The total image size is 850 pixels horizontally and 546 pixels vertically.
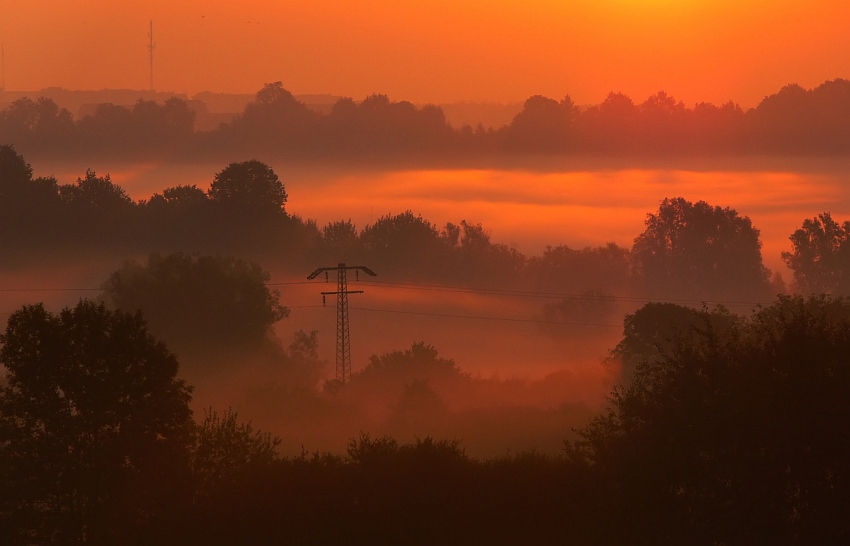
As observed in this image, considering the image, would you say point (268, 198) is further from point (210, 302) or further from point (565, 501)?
point (565, 501)

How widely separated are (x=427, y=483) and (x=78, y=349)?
12.2 metres

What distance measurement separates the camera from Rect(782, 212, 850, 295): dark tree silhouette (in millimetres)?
181500

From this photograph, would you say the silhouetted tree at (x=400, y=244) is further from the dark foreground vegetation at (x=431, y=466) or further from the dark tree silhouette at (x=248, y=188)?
the dark foreground vegetation at (x=431, y=466)

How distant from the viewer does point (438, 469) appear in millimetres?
44188

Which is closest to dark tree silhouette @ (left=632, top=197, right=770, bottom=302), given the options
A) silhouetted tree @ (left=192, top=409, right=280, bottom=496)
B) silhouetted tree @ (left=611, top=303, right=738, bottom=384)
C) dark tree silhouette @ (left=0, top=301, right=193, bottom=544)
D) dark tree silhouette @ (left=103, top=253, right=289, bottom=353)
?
dark tree silhouette @ (left=103, top=253, right=289, bottom=353)

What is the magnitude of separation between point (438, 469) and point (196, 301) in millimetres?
73128

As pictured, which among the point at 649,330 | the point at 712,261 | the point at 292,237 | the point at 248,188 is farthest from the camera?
the point at 712,261

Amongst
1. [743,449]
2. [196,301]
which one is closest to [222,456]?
[743,449]

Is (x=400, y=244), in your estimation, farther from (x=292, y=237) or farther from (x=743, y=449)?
(x=743, y=449)

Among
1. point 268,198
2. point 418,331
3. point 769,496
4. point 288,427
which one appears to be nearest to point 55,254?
point 268,198

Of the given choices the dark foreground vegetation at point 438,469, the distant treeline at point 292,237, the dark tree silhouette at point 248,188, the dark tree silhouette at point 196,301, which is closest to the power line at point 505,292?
the distant treeline at point 292,237

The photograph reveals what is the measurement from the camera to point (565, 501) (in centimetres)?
4216

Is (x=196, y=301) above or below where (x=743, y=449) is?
above

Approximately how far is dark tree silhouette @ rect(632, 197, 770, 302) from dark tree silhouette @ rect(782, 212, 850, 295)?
19.5ft
